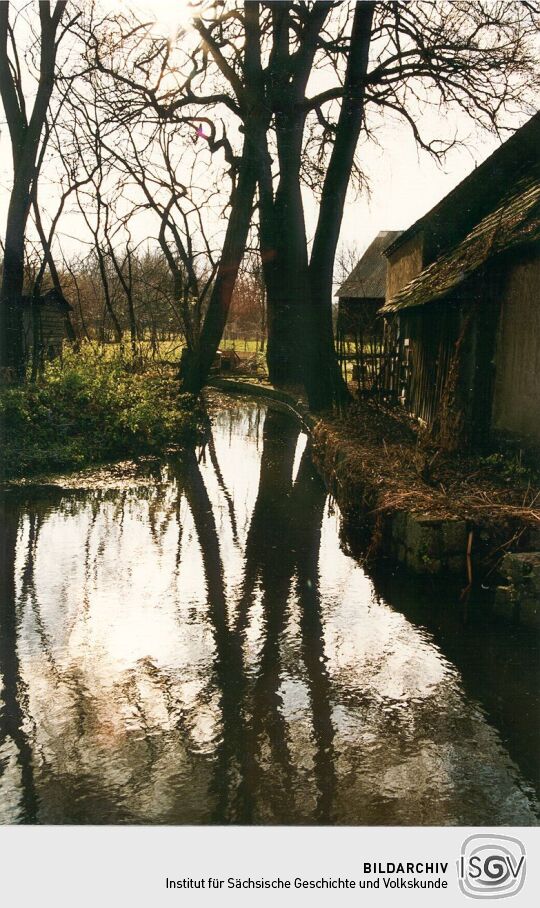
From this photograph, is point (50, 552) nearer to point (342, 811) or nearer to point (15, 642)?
point (15, 642)

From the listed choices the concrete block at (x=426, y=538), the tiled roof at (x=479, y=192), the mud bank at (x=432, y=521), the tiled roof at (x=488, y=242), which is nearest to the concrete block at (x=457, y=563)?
the mud bank at (x=432, y=521)

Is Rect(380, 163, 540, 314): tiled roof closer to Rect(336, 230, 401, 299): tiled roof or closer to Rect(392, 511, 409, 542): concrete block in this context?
Rect(392, 511, 409, 542): concrete block

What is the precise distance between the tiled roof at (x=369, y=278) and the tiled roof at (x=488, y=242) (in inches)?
938

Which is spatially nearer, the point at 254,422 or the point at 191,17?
the point at 191,17

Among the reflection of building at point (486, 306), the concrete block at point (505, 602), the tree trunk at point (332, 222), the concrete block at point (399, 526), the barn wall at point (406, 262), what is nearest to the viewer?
the concrete block at point (505, 602)

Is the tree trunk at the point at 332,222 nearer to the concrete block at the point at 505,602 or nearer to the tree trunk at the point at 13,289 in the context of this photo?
the tree trunk at the point at 13,289

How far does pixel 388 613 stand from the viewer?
274 inches

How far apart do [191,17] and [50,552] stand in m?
13.1

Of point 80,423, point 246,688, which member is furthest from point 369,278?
point 246,688

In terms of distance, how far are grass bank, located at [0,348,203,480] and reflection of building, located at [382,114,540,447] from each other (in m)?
5.00

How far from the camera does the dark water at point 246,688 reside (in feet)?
13.3

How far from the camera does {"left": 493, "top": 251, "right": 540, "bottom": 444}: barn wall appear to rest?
11281 mm

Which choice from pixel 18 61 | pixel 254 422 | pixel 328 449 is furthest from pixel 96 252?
pixel 328 449

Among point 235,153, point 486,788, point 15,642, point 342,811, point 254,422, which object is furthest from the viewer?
point 235,153
